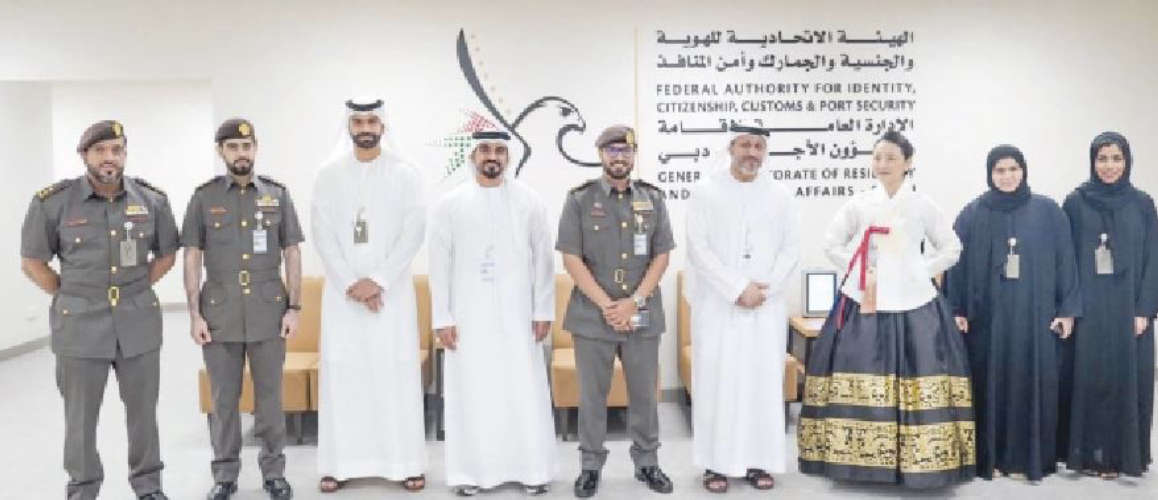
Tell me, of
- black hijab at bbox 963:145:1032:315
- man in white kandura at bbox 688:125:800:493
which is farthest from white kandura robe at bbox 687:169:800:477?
black hijab at bbox 963:145:1032:315

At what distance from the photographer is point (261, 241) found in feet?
13.3

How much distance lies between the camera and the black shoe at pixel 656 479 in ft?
14.1

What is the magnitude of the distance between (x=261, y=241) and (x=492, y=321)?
110 cm

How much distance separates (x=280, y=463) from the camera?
4.22m

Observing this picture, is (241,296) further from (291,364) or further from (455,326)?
(291,364)

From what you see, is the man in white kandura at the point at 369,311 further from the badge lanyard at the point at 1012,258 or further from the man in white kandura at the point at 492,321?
the badge lanyard at the point at 1012,258

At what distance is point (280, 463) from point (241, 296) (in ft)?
2.71

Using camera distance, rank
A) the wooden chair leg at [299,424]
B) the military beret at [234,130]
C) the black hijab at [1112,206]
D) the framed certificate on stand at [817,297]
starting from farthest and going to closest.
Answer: the framed certificate on stand at [817,297]
the wooden chair leg at [299,424]
the black hijab at [1112,206]
the military beret at [234,130]

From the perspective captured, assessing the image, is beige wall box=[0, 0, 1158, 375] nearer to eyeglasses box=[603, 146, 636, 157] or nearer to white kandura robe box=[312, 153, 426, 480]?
white kandura robe box=[312, 153, 426, 480]

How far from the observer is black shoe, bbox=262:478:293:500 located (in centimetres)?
416

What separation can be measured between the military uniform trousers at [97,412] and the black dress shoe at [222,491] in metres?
0.27

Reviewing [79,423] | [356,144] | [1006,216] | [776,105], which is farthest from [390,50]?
[1006,216]

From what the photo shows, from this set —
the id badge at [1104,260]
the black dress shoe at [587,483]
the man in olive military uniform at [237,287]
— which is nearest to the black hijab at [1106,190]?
the id badge at [1104,260]

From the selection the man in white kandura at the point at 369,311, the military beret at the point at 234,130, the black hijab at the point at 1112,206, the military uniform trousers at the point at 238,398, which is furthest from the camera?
the black hijab at the point at 1112,206
